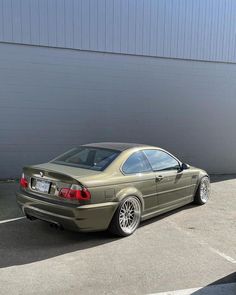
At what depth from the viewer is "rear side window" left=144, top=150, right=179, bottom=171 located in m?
6.48

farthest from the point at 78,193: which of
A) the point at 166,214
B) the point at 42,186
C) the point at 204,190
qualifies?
the point at 204,190

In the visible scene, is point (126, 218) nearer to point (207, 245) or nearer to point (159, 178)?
point (159, 178)

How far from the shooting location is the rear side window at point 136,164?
5898mm

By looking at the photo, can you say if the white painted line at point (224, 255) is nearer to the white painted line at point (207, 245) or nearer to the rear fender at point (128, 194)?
the white painted line at point (207, 245)

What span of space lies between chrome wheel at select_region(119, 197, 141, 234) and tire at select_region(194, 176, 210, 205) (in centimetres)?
228

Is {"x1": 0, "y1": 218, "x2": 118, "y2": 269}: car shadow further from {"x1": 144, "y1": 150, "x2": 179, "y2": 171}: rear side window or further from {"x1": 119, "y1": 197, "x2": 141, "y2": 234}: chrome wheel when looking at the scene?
{"x1": 144, "y1": 150, "x2": 179, "y2": 171}: rear side window

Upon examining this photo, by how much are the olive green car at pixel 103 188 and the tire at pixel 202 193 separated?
0.85m

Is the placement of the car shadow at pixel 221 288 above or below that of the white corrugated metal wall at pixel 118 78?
below

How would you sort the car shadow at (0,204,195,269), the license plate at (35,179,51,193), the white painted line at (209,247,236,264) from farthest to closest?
the license plate at (35,179,51,193), the white painted line at (209,247,236,264), the car shadow at (0,204,195,269)

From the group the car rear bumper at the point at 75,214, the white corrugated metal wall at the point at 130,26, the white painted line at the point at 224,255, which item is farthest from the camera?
the white corrugated metal wall at the point at 130,26

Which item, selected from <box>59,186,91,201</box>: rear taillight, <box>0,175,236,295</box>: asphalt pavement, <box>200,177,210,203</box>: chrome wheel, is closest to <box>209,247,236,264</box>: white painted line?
<box>0,175,236,295</box>: asphalt pavement

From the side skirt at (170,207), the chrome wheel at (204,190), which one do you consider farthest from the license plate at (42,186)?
the chrome wheel at (204,190)

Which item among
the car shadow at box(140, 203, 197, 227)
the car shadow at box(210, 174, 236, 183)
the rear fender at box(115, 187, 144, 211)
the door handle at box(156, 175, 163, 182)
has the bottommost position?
the car shadow at box(210, 174, 236, 183)

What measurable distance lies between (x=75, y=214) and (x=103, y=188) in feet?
1.89
